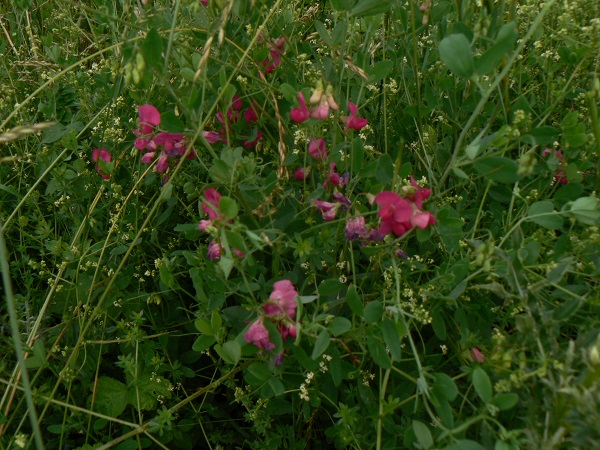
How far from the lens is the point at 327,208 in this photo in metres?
1.34

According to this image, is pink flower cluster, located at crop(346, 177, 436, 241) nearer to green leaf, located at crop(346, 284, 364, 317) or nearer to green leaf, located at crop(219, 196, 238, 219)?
green leaf, located at crop(346, 284, 364, 317)

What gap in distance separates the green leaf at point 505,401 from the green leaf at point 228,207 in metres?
0.49

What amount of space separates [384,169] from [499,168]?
0.21m

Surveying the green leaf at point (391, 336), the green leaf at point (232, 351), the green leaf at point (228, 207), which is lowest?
the green leaf at point (232, 351)

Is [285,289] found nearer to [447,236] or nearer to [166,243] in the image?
[447,236]

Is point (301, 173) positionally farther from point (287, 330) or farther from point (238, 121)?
point (287, 330)

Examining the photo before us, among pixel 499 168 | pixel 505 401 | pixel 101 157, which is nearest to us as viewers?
pixel 505 401

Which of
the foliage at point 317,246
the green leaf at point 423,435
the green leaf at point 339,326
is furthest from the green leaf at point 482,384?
the green leaf at point 339,326

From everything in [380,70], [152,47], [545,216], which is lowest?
[545,216]

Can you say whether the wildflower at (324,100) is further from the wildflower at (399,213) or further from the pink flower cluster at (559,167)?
the pink flower cluster at (559,167)

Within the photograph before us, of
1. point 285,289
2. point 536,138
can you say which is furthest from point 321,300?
point 536,138

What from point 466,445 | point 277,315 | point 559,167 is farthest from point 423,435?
point 559,167

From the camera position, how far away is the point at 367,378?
137 cm

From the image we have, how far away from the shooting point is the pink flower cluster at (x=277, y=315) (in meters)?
1.20
